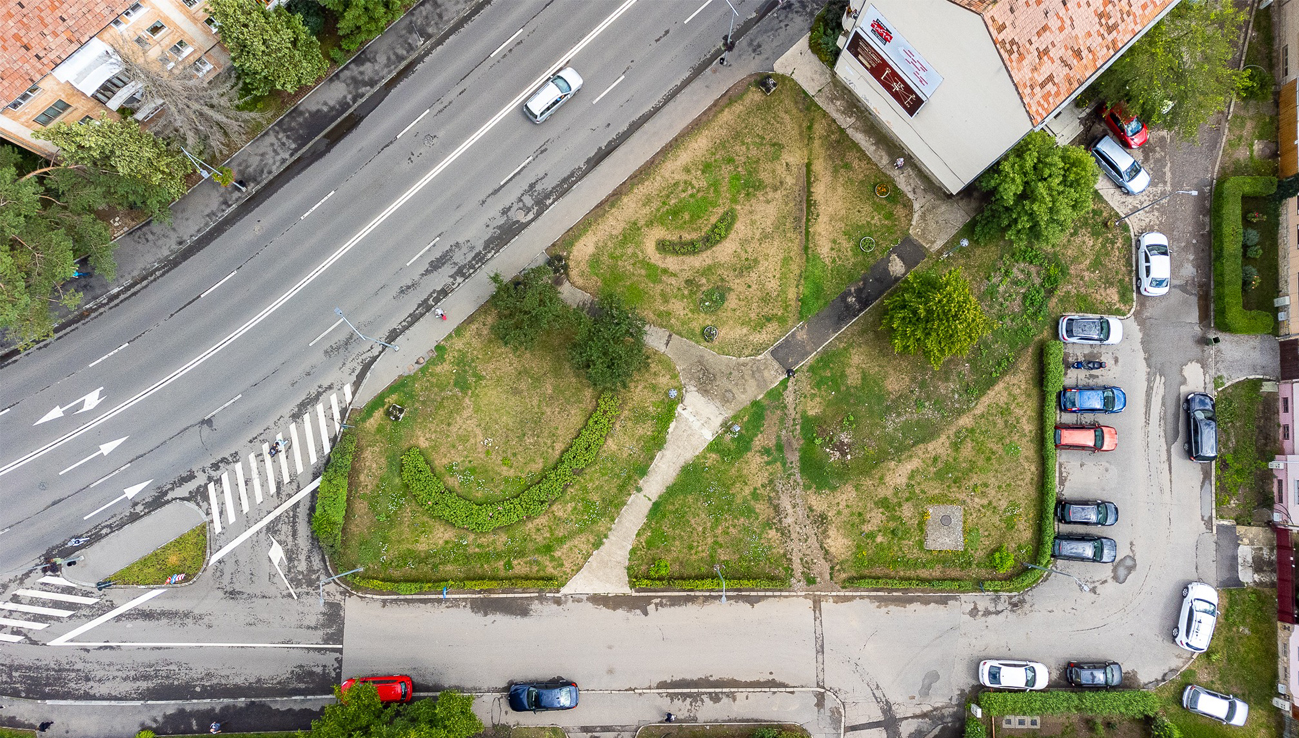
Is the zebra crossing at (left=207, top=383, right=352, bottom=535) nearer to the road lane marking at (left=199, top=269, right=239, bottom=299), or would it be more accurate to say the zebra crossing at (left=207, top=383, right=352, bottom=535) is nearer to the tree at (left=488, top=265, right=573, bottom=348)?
the road lane marking at (left=199, top=269, right=239, bottom=299)

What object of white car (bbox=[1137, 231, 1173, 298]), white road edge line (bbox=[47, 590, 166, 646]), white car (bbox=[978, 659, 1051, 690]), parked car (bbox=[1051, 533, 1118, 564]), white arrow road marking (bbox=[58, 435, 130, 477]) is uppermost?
white car (bbox=[1137, 231, 1173, 298])

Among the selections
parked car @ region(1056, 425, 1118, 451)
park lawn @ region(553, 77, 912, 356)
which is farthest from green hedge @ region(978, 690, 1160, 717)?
park lawn @ region(553, 77, 912, 356)

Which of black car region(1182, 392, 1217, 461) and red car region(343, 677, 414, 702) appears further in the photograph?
black car region(1182, 392, 1217, 461)

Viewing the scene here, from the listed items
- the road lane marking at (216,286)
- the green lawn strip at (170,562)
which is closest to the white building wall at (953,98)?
the road lane marking at (216,286)

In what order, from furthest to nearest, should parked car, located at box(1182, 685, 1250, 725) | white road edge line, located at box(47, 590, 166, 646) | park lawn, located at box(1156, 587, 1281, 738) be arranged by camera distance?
park lawn, located at box(1156, 587, 1281, 738) → parked car, located at box(1182, 685, 1250, 725) → white road edge line, located at box(47, 590, 166, 646)

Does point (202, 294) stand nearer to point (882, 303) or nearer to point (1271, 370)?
point (882, 303)

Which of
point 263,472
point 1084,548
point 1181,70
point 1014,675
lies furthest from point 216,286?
point 1181,70
